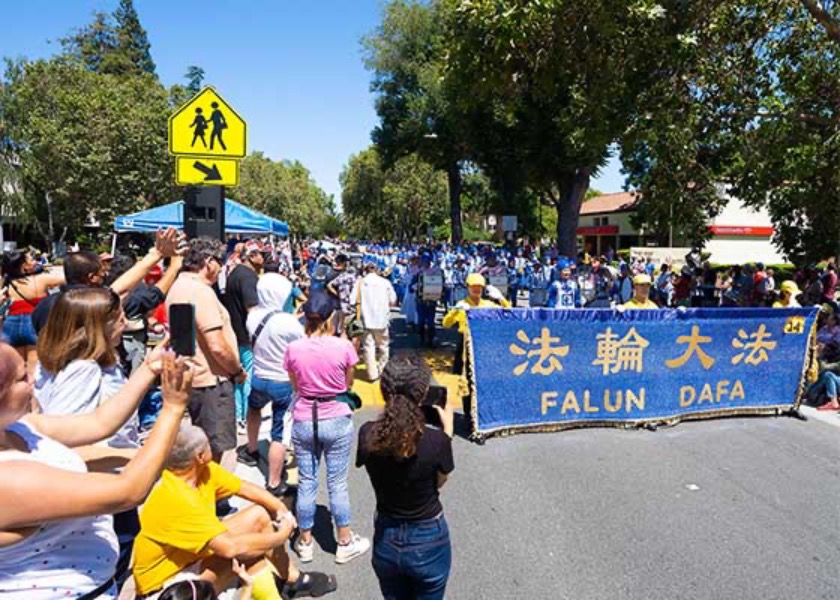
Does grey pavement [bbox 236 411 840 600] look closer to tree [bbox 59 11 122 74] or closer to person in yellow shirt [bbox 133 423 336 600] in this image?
person in yellow shirt [bbox 133 423 336 600]

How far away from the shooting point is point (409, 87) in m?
36.5

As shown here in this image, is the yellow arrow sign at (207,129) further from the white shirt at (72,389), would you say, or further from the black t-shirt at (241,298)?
the white shirt at (72,389)

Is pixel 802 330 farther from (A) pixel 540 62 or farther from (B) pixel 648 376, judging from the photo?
(A) pixel 540 62

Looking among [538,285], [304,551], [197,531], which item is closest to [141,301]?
[304,551]

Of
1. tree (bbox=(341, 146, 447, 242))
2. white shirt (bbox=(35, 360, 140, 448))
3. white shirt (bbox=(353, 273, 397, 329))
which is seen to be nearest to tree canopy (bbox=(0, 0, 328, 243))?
tree (bbox=(341, 146, 447, 242))

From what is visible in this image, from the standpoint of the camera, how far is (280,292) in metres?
6.98

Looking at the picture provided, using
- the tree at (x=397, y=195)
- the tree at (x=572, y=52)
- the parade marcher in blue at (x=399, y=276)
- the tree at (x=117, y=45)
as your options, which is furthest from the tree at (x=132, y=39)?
the tree at (x=572, y=52)

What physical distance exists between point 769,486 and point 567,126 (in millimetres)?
6908

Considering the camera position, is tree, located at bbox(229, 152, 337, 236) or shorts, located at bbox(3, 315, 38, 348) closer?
shorts, located at bbox(3, 315, 38, 348)

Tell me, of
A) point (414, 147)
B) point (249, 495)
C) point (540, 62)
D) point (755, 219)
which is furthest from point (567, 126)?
point (755, 219)

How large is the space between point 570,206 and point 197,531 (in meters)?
20.1

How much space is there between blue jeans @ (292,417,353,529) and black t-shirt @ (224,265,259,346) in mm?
2434

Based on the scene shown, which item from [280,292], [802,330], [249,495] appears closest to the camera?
[249,495]

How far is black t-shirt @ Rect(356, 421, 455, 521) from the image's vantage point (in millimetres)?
2822
